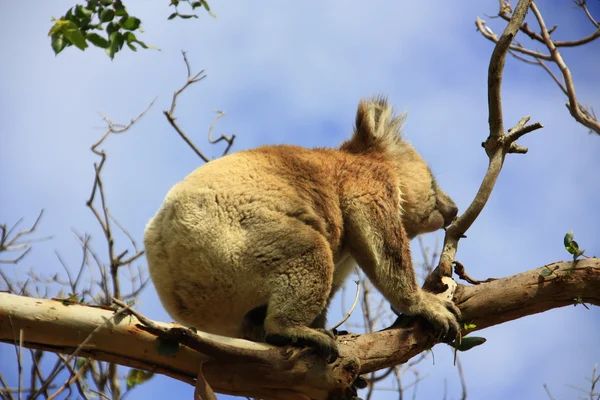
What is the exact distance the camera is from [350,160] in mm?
5984

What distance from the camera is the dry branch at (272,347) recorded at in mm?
3906

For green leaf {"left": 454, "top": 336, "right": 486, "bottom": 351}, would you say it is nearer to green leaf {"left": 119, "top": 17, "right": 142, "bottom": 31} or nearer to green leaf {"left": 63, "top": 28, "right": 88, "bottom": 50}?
green leaf {"left": 119, "top": 17, "right": 142, "bottom": 31}

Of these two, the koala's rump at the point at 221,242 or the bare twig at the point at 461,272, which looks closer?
the koala's rump at the point at 221,242

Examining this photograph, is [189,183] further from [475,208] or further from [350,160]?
[475,208]

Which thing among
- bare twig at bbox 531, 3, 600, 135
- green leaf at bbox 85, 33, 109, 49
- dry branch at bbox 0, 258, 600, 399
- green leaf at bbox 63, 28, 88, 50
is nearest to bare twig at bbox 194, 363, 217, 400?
dry branch at bbox 0, 258, 600, 399

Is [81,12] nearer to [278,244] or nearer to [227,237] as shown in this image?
[227,237]

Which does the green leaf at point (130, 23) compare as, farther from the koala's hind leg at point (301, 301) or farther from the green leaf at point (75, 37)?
the koala's hind leg at point (301, 301)

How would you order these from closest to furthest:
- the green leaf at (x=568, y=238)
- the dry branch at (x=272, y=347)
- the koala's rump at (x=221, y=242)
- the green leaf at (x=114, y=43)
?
1. the dry branch at (x=272, y=347)
2. the koala's rump at (x=221, y=242)
3. the green leaf at (x=114, y=43)
4. the green leaf at (x=568, y=238)

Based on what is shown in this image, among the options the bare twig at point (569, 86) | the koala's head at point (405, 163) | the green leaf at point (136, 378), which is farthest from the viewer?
the bare twig at point (569, 86)

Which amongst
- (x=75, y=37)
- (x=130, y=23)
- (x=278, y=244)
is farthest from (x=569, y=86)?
(x=75, y=37)

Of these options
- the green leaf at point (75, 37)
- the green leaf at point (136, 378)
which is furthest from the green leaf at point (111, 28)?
the green leaf at point (136, 378)

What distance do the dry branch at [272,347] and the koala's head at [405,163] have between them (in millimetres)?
1212

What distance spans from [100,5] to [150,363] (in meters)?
2.63

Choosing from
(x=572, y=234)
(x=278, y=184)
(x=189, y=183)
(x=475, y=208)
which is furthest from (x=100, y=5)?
(x=572, y=234)
